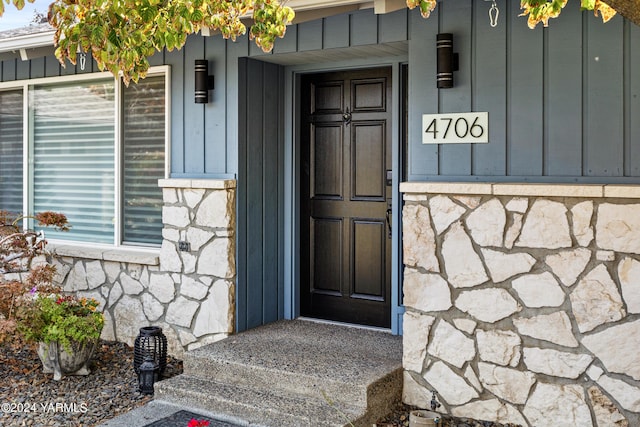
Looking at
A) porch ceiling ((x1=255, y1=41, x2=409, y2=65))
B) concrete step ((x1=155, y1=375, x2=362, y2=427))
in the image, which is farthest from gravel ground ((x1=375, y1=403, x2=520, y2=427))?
porch ceiling ((x1=255, y1=41, x2=409, y2=65))

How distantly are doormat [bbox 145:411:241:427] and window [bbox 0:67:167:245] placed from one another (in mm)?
1886

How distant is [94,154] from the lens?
609cm

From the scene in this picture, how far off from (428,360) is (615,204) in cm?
145

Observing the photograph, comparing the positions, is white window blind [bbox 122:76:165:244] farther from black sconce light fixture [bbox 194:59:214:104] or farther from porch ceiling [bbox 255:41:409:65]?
porch ceiling [bbox 255:41:409:65]

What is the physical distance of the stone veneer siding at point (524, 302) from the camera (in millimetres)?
3758

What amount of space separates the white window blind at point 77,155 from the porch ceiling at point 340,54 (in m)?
1.67

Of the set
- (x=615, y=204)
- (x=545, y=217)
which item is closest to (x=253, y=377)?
(x=545, y=217)

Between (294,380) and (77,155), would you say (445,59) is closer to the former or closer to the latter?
(294,380)

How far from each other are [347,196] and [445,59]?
5.16 ft

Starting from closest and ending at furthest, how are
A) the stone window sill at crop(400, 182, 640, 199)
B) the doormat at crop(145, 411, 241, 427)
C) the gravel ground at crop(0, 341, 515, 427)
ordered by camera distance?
the stone window sill at crop(400, 182, 640, 199) < the doormat at crop(145, 411, 241, 427) < the gravel ground at crop(0, 341, 515, 427)

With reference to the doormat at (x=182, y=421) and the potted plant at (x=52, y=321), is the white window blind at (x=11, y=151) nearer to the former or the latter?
the potted plant at (x=52, y=321)

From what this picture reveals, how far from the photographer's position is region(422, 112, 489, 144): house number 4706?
4.19 m

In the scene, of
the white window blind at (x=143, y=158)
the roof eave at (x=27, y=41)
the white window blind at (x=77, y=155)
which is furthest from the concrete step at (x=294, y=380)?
the roof eave at (x=27, y=41)

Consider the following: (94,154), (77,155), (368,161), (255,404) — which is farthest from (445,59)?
(77,155)
